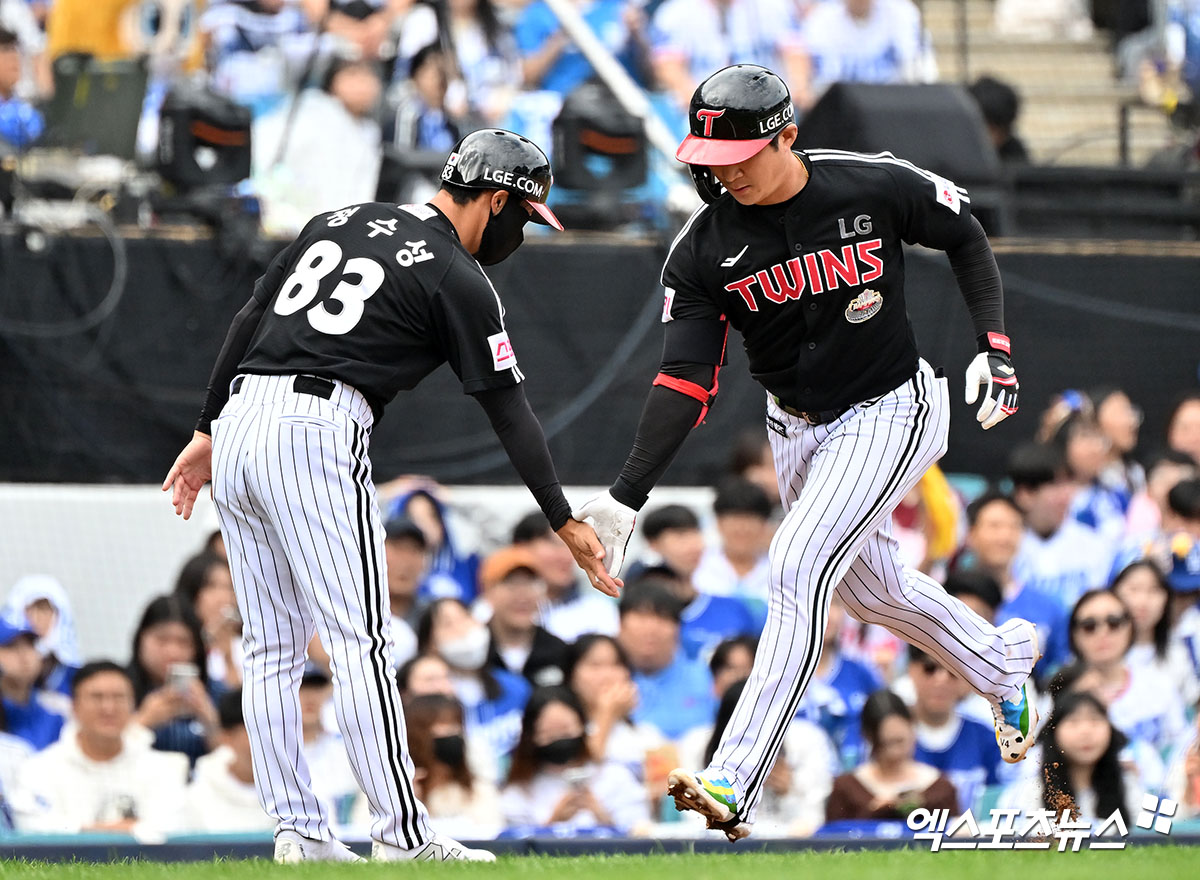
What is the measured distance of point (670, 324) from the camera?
5.48m

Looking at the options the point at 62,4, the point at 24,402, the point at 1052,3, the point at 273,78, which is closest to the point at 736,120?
the point at 24,402

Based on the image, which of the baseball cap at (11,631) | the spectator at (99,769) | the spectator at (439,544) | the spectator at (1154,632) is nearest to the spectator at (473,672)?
the spectator at (439,544)

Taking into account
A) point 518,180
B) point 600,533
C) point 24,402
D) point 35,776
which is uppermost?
point 518,180

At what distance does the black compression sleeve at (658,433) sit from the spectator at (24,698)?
3.43m

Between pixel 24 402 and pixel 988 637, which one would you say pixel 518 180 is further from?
pixel 24 402

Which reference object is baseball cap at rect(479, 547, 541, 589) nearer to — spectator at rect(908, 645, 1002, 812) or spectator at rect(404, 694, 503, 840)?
spectator at rect(404, 694, 503, 840)

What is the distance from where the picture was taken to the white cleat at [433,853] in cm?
514

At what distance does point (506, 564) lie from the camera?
312 inches

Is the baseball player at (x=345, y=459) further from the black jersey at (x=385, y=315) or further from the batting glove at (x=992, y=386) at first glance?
the batting glove at (x=992, y=386)

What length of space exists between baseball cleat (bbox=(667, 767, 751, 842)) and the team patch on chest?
1388 mm

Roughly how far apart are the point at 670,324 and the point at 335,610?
132cm

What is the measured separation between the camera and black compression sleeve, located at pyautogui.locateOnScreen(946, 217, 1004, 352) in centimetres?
547

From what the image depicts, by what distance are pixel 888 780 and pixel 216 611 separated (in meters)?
3.00

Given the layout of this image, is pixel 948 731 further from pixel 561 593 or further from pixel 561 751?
pixel 561 593
